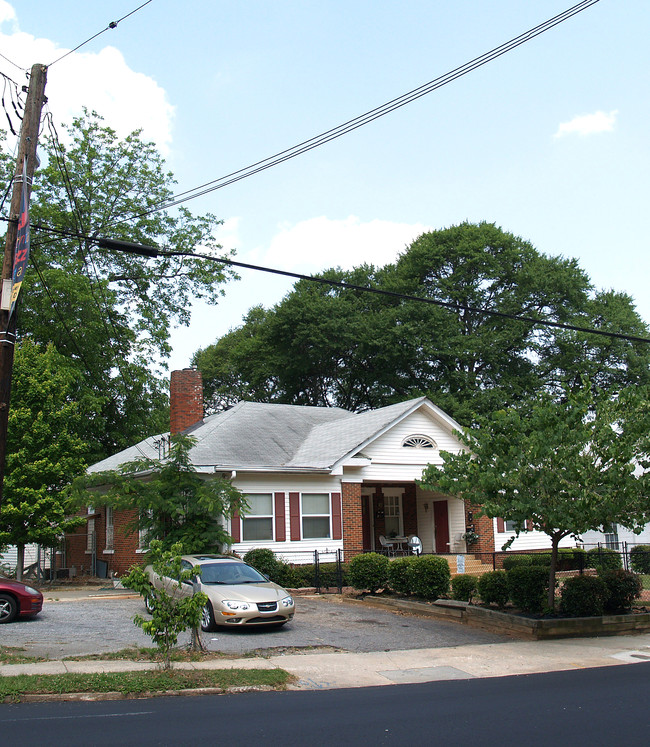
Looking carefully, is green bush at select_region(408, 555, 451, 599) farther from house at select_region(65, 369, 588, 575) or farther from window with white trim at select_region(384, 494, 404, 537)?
window with white trim at select_region(384, 494, 404, 537)

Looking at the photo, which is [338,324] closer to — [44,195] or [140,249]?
[44,195]

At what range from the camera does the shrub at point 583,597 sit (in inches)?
581

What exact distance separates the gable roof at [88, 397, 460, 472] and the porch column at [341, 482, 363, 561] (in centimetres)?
127

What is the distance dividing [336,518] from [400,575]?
580 centimetres

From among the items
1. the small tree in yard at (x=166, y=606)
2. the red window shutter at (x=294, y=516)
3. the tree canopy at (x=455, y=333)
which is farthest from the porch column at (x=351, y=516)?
the tree canopy at (x=455, y=333)

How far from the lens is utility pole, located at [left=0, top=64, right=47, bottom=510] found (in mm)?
11359

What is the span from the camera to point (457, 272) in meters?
44.9

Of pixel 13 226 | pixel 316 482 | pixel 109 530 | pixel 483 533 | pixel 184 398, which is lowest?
pixel 483 533

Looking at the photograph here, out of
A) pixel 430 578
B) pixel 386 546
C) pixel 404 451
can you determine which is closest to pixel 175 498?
pixel 430 578

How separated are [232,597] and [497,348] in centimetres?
3107

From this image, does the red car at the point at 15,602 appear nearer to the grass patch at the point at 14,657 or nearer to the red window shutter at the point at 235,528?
the grass patch at the point at 14,657

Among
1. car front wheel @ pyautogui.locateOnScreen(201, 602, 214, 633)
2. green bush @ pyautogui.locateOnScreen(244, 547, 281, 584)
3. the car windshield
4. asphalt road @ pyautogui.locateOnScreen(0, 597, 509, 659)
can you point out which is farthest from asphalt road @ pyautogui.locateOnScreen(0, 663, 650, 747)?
green bush @ pyautogui.locateOnScreen(244, 547, 281, 584)

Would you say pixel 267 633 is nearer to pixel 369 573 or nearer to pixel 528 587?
pixel 528 587

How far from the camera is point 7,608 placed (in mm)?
15172
